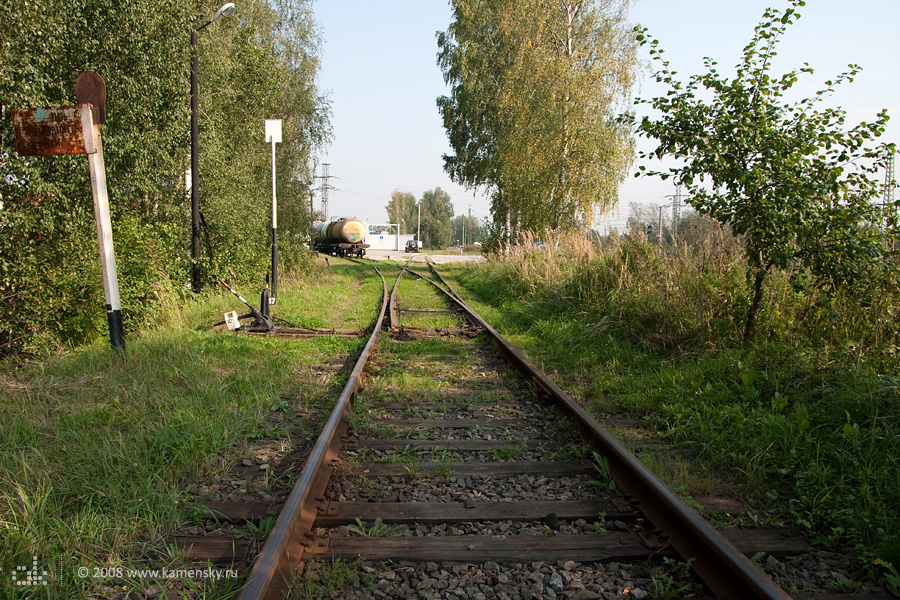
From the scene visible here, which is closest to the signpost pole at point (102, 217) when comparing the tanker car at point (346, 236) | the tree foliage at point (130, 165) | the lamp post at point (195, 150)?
the tree foliage at point (130, 165)

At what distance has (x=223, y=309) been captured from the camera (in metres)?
10.7

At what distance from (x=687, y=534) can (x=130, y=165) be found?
1085cm

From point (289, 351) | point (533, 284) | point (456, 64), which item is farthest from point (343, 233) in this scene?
point (289, 351)

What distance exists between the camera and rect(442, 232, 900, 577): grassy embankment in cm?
341

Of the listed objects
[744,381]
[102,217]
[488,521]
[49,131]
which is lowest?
[488,521]

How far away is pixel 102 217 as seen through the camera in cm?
655

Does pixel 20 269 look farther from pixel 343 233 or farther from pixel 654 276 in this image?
pixel 343 233

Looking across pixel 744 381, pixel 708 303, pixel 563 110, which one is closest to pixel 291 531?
pixel 744 381

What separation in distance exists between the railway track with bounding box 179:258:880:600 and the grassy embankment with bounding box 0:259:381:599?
355mm

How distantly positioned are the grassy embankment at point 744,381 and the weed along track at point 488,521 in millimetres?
544

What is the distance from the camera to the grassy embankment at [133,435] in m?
2.67

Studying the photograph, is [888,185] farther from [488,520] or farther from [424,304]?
[424,304]

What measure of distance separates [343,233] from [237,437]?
38.1 m

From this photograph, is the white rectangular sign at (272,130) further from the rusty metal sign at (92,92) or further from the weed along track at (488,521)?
the weed along track at (488,521)
